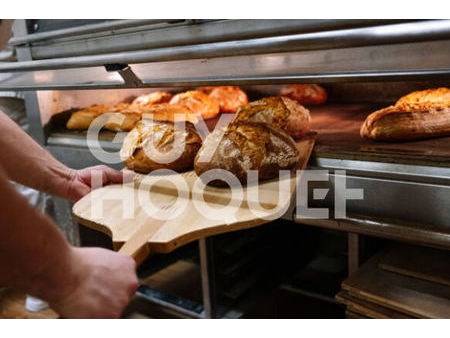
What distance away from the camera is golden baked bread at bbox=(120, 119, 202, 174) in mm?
1521

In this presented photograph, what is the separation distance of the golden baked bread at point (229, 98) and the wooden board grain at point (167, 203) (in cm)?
114

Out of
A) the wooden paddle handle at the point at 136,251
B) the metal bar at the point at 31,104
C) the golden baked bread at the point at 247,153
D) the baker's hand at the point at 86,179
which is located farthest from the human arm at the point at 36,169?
the metal bar at the point at 31,104

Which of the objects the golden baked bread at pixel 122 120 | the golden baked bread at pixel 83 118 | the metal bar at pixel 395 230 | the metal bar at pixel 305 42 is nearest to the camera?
the metal bar at pixel 305 42

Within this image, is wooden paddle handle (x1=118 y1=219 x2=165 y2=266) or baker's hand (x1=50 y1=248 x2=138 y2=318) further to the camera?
wooden paddle handle (x1=118 y1=219 x2=165 y2=266)

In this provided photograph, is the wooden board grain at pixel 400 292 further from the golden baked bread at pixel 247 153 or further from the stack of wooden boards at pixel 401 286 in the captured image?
the golden baked bread at pixel 247 153

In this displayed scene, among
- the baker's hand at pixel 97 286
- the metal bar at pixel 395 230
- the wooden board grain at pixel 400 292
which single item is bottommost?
the wooden board grain at pixel 400 292

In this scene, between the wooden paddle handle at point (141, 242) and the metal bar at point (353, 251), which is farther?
the metal bar at point (353, 251)

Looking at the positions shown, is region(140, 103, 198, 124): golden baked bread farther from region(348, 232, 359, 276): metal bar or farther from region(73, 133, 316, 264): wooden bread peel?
region(348, 232, 359, 276): metal bar

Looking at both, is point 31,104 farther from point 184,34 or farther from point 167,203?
point 167,203

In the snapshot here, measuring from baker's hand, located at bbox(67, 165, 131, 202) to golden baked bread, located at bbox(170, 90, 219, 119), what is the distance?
0.94 metres

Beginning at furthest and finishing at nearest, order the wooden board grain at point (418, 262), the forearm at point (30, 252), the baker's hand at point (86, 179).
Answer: the wooden board grain at point (418, 262) < the baker's hand at point (86, 179) < the forearm at point (30, 252)

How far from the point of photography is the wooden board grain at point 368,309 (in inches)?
65.9

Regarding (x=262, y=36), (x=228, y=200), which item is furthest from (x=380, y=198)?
(x=262, y=36)

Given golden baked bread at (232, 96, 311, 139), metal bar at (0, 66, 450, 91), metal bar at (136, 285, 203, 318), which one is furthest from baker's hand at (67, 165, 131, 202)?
metal bar at (136, 285, 203, 318)
